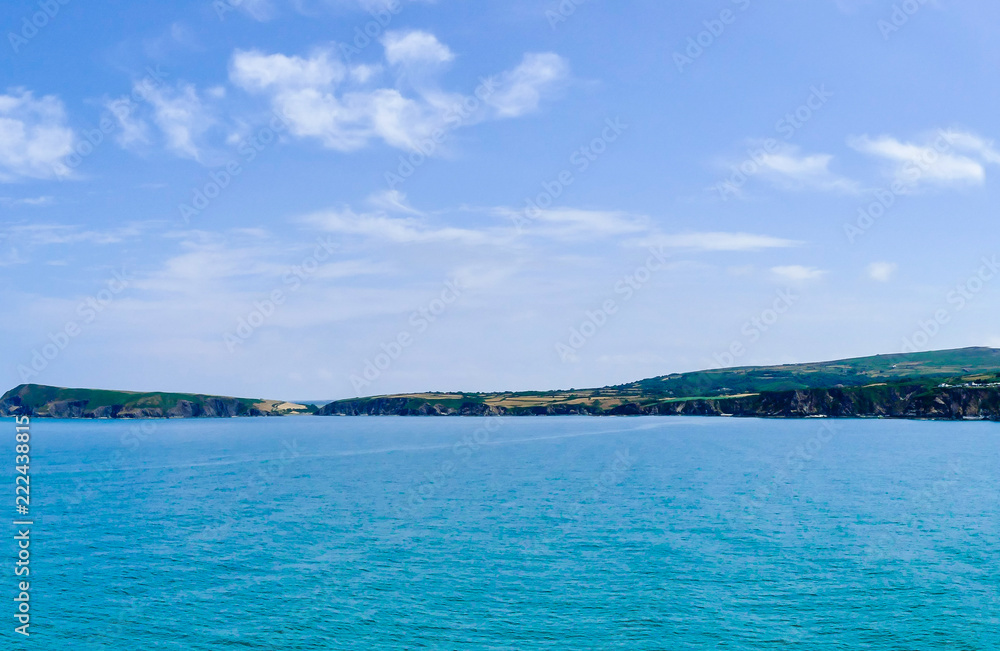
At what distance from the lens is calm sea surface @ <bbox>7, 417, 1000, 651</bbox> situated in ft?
135

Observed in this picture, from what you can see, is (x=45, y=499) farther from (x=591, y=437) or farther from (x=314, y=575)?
(x=591, y=437)

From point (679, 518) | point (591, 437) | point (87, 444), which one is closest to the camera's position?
point (679, 518)

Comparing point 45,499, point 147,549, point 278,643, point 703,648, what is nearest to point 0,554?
point 147,549

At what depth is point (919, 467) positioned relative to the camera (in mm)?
111688

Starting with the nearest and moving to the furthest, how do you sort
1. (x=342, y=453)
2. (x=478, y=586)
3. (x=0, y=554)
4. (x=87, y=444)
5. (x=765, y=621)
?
(x=765, y=621) → (x=478, y=586) → (x=0, y=554) → (x=342, y=453) → (x=87, y=444)

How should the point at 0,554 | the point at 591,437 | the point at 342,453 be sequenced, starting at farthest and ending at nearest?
the point at 591,437 < the point at 342,453 < the point at 0,554

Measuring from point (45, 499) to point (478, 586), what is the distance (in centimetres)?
7307

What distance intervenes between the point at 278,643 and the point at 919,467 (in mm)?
112785

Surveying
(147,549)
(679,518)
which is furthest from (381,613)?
(679,518)

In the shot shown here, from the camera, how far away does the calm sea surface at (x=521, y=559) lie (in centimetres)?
4106

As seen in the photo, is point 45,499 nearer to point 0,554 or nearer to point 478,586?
point 0,554

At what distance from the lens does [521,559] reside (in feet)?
183

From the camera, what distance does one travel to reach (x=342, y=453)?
156 meters

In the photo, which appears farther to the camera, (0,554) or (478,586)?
(0,554)
